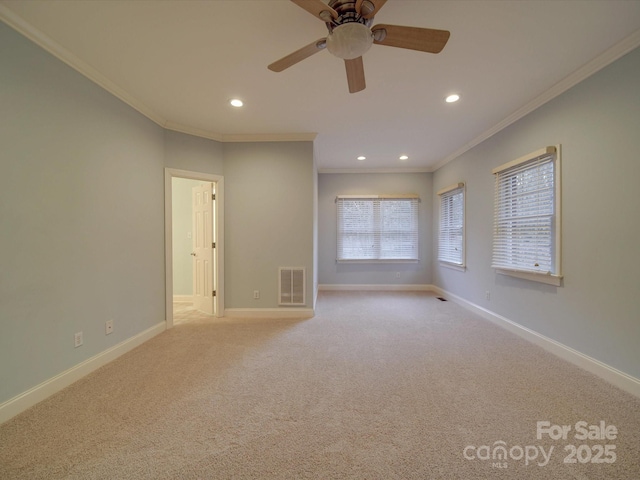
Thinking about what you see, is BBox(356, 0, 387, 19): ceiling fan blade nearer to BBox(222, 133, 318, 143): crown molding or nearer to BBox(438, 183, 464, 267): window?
BBox(222, 133, 318, 143): crown molding

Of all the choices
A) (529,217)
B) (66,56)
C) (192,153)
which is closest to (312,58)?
(66,56)

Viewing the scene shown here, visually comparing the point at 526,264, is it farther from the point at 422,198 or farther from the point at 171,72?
the point at 171,72

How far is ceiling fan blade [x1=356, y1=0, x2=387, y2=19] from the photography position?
1287 mm

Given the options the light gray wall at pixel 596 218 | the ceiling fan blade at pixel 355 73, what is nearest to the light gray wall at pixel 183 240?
the ceiling fan blade at pixel 355 73

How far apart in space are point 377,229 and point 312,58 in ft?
12.4

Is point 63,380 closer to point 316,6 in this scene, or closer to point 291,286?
point 291,286

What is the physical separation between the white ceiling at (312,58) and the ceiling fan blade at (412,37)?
11.3 inches

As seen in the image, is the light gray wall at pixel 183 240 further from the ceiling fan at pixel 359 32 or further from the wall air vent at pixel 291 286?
the ceiling fan at pixel 359 32

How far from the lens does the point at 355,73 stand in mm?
1759

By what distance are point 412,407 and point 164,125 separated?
3.98 meters

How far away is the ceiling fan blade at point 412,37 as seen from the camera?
1.38m

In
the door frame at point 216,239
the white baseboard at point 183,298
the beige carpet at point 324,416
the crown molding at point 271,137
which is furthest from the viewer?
the white baseboard at point 183,298

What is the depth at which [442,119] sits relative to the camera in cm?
306

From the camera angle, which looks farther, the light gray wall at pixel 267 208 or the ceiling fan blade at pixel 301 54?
the light gray wall at pixel 267 208
